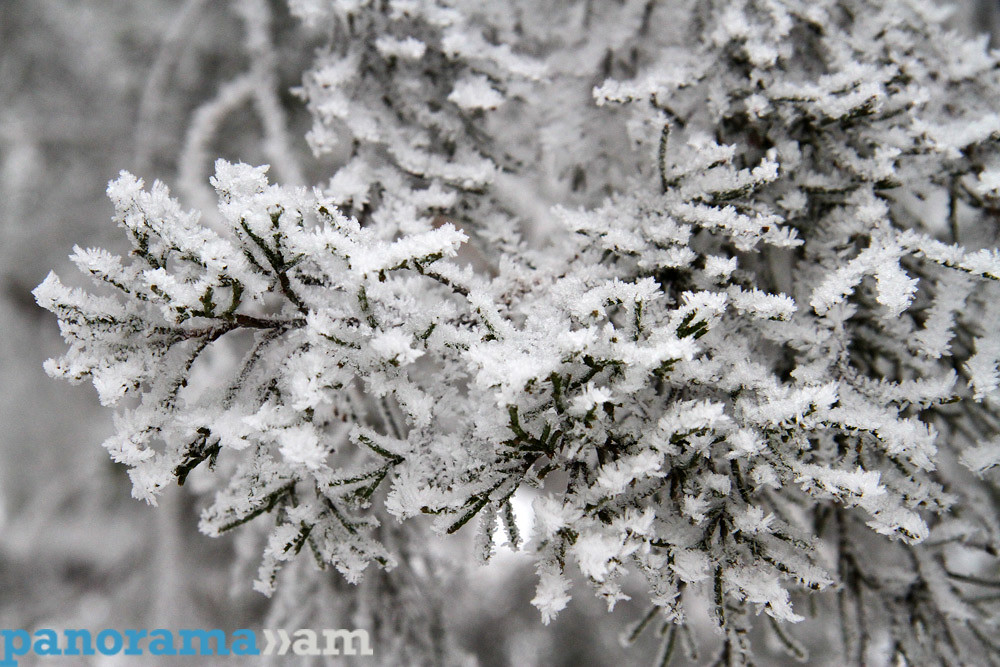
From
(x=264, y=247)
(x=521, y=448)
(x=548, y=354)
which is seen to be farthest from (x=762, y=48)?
(x=264, y=247)

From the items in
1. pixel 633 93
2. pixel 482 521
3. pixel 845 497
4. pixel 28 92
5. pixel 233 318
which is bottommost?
pixel 845 497

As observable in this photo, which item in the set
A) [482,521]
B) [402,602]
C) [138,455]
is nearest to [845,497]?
[482,521]

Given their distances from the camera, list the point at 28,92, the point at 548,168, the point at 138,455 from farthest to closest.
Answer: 1. the point at 28,92
2. the point at 548,168
3. the point at 138,455

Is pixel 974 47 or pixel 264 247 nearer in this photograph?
pixel 264 247

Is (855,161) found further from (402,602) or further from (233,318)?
(402,602)

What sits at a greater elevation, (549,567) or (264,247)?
(264,247)

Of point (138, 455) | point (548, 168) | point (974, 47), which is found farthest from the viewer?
point (548, 168)

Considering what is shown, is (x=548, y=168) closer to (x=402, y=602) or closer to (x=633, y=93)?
(x=633, y=93)
